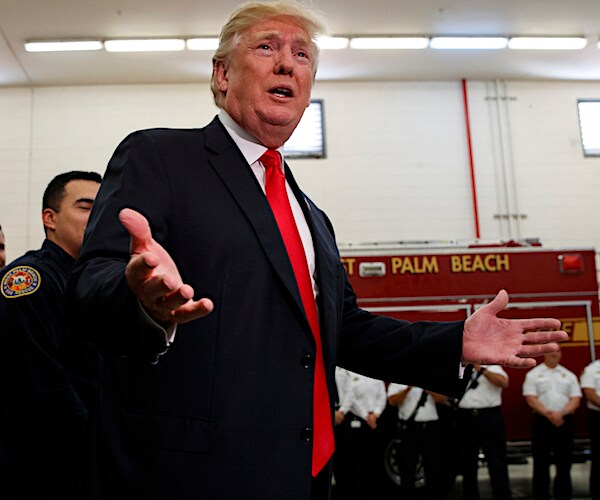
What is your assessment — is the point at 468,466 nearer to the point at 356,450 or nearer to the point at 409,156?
the point at 356,450

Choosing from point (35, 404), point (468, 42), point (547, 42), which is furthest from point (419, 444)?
point (547, 42)

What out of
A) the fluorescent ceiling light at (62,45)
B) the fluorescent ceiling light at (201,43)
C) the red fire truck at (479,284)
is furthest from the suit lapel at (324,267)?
the fluorescent ceiling light at (62,45)

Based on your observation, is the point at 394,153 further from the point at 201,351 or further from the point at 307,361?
the point at 201,351

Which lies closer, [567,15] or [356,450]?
[356,450]

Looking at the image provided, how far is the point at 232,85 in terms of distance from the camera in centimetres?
193

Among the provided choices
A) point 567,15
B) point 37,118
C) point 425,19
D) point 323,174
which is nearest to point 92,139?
point 37,118

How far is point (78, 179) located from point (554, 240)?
10.7m

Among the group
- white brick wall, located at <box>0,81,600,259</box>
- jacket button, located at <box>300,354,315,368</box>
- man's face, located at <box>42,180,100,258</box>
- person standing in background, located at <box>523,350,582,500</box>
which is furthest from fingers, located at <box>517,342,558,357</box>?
white brick wall, located at <box>0,81,600,259</box>

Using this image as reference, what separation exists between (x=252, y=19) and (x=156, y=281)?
1110 mm

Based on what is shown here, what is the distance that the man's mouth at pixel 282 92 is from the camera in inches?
75.0

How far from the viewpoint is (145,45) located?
10766mm

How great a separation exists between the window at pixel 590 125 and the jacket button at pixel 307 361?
12.4 m

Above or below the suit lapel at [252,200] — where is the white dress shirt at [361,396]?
below

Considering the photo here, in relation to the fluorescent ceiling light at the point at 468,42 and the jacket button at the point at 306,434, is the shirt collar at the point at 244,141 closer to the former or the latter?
the jacket button at the point at 306,434
